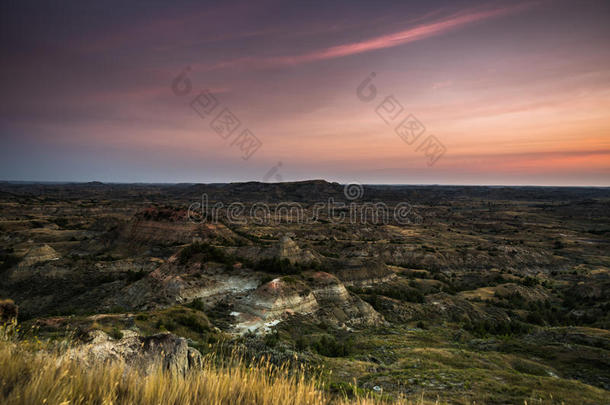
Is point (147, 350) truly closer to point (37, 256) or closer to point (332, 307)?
point (332, 307)

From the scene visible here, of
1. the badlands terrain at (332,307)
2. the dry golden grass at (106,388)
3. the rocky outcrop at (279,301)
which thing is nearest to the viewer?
the dry golden grass at (106,388)

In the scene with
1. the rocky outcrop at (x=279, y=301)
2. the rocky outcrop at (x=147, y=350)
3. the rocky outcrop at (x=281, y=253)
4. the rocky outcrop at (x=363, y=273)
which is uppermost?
the rocky outcrop at (x=147, y=350)

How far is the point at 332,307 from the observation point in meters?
28.3

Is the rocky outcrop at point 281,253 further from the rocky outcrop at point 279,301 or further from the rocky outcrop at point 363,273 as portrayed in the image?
the rocky outcrop at point 279,301

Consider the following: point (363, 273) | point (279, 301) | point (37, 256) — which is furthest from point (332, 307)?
point (37, 256)

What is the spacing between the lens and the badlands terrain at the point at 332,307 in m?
12.3

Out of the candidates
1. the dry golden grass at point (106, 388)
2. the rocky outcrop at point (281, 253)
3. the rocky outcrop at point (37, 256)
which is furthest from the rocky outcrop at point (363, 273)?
the rocky outcrop at point (37, 256)

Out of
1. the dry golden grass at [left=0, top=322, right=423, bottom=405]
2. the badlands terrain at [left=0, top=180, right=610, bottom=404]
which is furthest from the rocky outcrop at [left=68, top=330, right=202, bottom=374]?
the dry golden grass at [left=0, top=322, right=423, bottom=405]

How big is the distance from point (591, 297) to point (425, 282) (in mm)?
22404

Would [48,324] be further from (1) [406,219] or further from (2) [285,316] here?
(1) [406,219]

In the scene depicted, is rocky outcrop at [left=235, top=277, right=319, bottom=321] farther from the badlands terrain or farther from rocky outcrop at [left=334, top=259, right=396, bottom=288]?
rocky outcrop at [left=334, top=259, right=396, bottom=288]

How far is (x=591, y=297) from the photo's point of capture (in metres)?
40.8

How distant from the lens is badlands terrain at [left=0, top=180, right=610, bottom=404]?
40.5 ft

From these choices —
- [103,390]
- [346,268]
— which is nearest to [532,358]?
[103,390]
